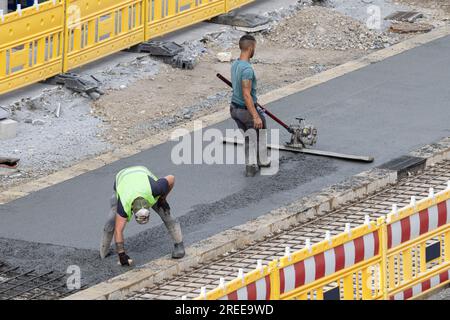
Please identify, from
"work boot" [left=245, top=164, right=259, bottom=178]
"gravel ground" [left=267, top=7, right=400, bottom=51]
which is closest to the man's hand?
"work boot" [left=245, top=164, right=259, bottom=178]

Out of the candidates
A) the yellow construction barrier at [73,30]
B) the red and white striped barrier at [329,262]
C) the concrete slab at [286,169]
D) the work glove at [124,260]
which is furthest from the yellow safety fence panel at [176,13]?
the red and white striped barrier at [329,262]

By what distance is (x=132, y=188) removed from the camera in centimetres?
1647

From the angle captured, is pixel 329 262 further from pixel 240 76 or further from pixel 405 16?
pixel 405 16

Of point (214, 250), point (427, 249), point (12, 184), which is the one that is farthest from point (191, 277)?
point (12, 184)

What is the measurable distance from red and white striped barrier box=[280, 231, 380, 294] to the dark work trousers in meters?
4.76

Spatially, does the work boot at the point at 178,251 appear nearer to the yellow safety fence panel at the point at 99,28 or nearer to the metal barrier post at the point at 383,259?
the metal barrier post at the point at 383,259

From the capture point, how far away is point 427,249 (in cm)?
1589

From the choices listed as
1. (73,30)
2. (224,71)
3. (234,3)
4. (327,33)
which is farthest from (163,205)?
(234,3)

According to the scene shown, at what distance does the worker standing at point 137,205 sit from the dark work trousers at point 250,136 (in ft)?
9.37

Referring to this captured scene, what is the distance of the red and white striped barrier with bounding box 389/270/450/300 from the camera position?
50.8 ft

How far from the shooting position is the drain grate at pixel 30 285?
16125 mm

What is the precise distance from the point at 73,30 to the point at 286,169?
4.66m

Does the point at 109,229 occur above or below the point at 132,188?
below

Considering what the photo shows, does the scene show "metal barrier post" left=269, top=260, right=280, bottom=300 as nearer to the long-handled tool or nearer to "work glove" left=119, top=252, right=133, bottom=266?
"work glove" left=119, top=252, right=133, bottom=266
